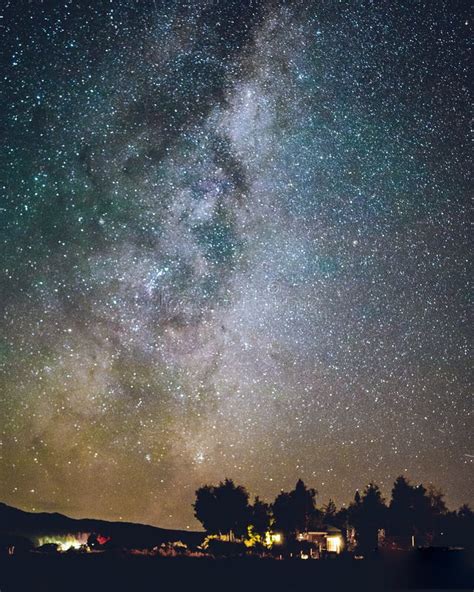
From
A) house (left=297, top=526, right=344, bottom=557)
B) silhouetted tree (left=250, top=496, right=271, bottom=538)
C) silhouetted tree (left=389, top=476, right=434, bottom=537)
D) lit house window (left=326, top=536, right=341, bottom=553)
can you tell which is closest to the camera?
silhouetted tree (left=250, top=496, right=271, bottom=538)

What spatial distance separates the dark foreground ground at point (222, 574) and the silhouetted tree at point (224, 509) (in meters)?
29.2

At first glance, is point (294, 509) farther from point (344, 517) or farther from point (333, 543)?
point (344, 517)

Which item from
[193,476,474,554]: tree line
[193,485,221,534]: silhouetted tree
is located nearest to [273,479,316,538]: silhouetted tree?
[193,476,474,554]: tree line

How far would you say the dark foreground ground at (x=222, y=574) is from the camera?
879 inches

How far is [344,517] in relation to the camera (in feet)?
263

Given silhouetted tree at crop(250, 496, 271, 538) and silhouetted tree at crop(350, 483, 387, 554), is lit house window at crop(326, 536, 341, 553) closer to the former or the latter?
silhouetted tree at crop(350, 483, 387, 554)

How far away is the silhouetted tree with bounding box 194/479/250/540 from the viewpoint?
5825 cm

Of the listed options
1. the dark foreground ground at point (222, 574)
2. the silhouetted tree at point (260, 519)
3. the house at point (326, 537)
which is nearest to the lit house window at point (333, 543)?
the house at point (326, 537)

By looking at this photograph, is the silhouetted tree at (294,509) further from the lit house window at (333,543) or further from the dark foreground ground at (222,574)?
the dark foreground ground at (222,574)

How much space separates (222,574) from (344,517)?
58758 millimetres

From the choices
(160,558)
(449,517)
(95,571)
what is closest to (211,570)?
(160,558)

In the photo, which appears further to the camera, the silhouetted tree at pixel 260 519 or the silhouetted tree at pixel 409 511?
the silhouetted tree at pixel 409 511

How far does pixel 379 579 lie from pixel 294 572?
12.1 feet

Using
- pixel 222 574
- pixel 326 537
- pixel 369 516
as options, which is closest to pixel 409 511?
pixel 369 516
